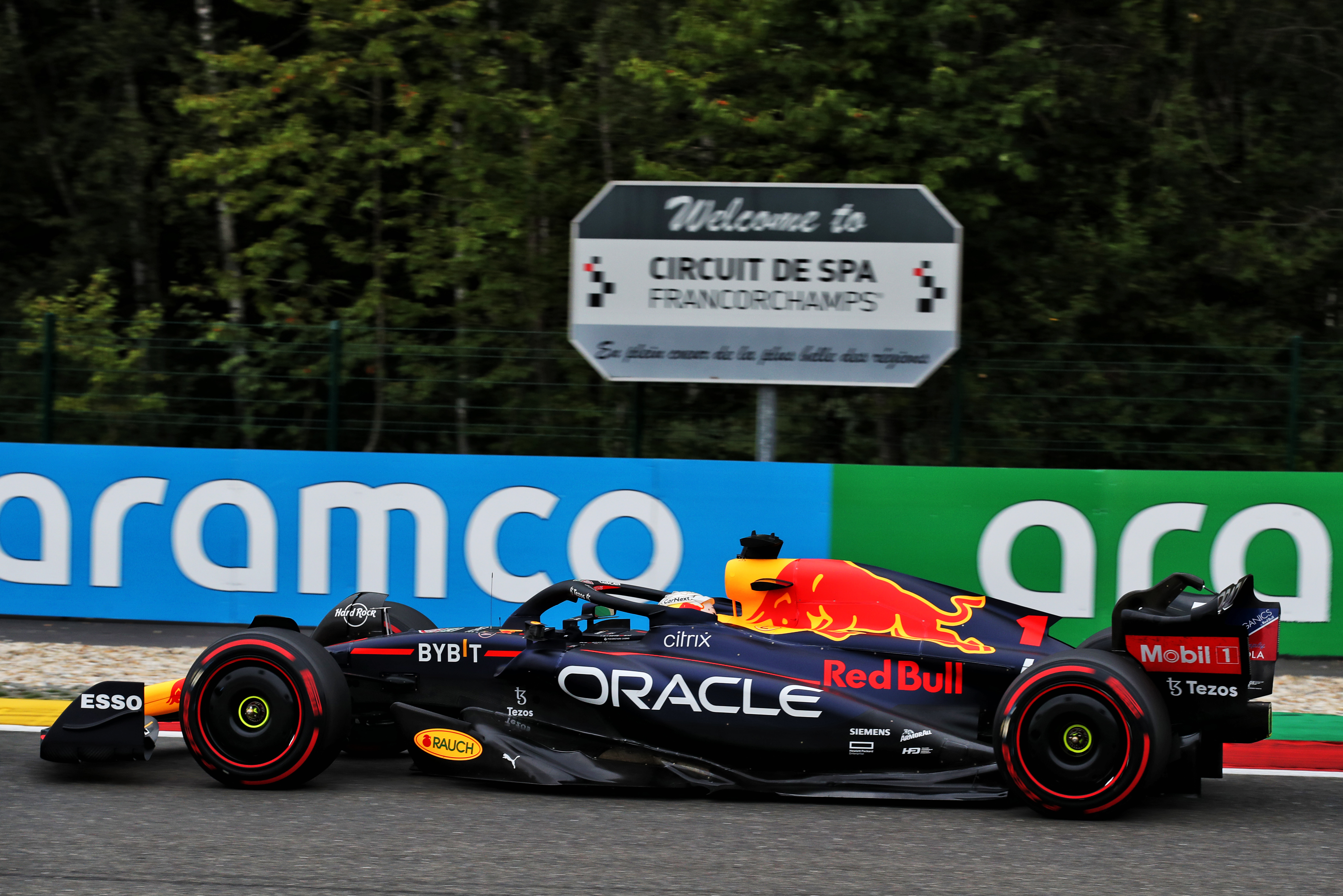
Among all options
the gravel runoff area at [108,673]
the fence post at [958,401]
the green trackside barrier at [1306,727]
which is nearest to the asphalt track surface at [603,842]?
the green trackside barrier at [1306,727]

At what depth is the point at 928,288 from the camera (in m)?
9.93

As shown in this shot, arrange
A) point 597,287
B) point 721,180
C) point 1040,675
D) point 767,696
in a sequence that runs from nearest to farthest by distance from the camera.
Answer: point 1040,675 → point 767,696 → point 597,287 → point 721,180

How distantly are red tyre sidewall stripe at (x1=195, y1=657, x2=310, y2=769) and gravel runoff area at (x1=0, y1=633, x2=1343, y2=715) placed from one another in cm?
245

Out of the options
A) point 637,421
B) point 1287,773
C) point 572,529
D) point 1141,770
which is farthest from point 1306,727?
point 637,421

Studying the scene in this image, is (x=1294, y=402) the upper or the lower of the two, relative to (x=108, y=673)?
upper

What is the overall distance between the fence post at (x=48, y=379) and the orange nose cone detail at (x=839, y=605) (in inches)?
251

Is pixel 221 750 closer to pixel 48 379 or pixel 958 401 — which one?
pixel 48 379

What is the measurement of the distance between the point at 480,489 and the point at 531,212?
5.19m

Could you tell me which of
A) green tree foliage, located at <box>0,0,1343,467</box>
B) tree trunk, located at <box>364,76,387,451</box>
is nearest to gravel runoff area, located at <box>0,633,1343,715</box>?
green tree foliage, located at <box>0,0,1343,467</box>

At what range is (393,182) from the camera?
16.1 metres

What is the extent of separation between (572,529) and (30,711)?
11.1ft

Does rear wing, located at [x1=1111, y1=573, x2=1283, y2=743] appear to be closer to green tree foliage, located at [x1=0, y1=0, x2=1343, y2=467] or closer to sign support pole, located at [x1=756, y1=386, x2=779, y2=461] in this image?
green tree foliage, located at [x1=0, y1=0, x2=1343, y2=467]

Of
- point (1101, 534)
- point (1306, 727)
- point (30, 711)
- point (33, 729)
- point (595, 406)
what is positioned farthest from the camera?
point (595, 406)

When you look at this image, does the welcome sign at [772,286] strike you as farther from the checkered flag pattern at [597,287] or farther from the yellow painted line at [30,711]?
the yellow painted line at [30,711]
